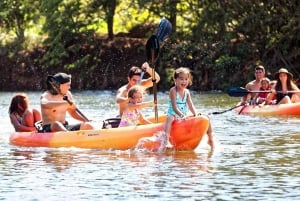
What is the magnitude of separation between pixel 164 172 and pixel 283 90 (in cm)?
954

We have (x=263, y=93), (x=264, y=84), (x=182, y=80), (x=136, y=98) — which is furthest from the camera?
(x=263, y=93)

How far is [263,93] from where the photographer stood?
70.8 ft

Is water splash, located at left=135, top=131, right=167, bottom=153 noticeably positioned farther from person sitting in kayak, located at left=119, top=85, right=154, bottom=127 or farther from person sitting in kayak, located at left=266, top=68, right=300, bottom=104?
person sitting in kayak, located at left=266, top=68, right=300, bottom=104

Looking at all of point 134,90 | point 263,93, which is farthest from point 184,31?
point 134,90

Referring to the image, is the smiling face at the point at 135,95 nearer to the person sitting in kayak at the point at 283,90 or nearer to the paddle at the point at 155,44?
the paddle at the point at 155,44

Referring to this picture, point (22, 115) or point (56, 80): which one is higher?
point (56, 80)

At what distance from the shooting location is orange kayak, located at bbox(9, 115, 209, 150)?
1370cm

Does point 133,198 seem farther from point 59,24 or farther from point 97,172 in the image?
point 59,24

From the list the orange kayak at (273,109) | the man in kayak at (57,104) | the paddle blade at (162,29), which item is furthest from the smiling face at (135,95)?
the orange kayak at (273,109)

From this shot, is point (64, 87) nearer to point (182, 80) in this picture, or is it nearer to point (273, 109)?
point (182, 80)

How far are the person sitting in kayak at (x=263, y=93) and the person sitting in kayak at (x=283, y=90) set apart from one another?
0.17 metres

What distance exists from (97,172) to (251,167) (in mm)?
1822

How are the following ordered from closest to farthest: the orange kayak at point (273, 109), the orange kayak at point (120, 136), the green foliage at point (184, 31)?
the orange kayak at point (120, 136) < the orange kayak at point (273, 109) < the green foliage at point (184, 31)

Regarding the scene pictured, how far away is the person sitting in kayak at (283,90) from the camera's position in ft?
68.6
